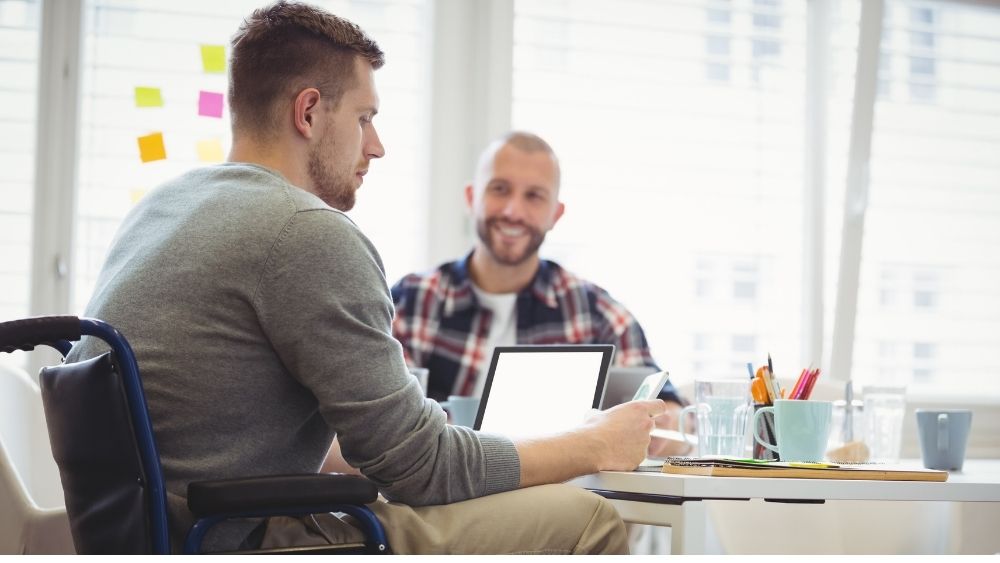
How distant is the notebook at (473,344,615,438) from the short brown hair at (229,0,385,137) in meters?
0.52

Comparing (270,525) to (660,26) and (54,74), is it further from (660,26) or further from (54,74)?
(660,26)

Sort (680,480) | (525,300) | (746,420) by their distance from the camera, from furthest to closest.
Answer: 1. (525,300)
2. (746,420)
3. (680,480)

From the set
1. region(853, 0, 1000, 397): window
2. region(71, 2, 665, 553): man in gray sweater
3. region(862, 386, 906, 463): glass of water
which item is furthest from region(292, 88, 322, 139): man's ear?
region(853, 0, 1000, 397): window

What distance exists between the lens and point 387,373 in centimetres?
132

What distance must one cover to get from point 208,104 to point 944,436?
222 cm

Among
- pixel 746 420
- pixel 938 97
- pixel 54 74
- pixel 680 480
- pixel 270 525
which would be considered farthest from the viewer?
pixel 938 97

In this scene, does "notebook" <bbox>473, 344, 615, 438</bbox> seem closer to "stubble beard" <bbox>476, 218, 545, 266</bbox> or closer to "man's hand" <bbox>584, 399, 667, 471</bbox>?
"man's hand" <bbox>584, 399, 667, 471</bbox>

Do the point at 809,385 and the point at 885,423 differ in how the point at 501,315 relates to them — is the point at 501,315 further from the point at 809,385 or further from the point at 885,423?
the point at 809,385

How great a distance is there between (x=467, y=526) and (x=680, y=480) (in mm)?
273

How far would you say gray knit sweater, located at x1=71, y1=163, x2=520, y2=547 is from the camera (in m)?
1.30

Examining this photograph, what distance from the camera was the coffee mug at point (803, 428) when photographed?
147cm

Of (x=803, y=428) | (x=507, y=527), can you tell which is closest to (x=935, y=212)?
(x=803, y=428)

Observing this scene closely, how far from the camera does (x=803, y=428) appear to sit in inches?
58.1

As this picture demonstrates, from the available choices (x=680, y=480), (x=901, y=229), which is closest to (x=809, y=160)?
(x=901, y=229)
